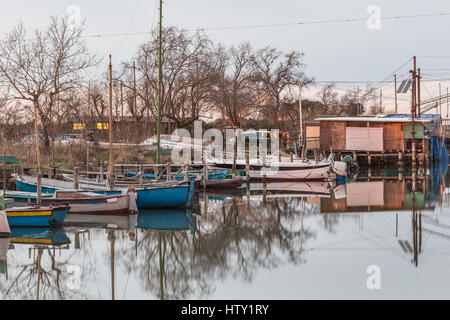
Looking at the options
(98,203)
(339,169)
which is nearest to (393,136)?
(339,169)

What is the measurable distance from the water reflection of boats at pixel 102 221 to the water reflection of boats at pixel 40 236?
1.35 m

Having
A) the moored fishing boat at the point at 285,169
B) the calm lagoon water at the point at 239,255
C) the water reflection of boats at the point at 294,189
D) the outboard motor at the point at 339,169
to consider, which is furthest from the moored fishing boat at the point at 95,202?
the outboard motor at the point at 339,169

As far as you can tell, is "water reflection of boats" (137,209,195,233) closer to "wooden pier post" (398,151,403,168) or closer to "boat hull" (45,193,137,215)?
"boat hull" (45,193,137,215)

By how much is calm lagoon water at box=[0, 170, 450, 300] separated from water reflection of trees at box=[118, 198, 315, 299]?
0.03 meters

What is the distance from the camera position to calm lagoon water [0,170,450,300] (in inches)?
442

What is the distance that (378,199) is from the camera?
1041 inches

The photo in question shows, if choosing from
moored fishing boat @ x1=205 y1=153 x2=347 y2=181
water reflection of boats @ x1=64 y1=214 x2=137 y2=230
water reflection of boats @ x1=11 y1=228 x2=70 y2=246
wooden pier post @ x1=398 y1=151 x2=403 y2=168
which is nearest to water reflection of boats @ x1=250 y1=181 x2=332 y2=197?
moored fishing boat @ x1=205 y1=153 x2=347 y2=181

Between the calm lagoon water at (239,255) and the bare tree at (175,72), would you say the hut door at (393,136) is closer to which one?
the bare tree at (175,72)

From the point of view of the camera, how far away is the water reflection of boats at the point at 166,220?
738 inches

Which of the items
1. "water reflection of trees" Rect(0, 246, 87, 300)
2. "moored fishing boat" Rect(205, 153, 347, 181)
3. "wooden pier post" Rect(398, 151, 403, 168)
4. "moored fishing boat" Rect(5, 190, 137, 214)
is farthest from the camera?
"wooden pier post" Rect(398, 151, 403, 168)

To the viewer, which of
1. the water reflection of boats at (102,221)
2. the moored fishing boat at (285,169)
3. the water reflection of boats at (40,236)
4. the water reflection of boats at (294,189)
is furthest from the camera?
the moored fishing boat at (285,169)

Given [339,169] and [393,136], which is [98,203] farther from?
[393,136]
